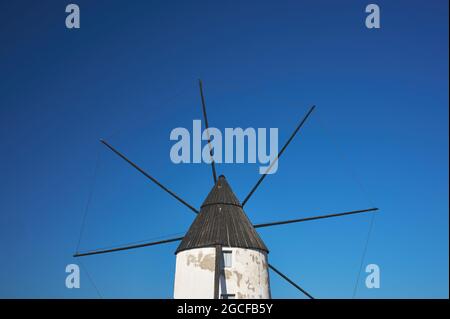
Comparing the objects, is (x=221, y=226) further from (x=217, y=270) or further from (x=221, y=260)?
(x=217, y=270)

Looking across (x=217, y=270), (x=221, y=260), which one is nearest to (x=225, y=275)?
(x=221, y=260)

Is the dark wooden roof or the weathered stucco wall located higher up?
the dark wooden roof

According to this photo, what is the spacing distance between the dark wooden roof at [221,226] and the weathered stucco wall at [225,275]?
0.20m

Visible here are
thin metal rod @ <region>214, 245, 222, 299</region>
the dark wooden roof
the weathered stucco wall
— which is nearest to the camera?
thin metal rod @ <region>214, 245, 222, 299</region>

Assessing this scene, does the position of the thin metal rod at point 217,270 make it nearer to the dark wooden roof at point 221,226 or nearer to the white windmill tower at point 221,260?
the white windmill tower at point 221,260

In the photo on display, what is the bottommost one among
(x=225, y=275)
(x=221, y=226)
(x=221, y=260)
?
(x=225, y=275)

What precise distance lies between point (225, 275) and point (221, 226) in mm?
1530

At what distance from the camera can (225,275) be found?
13.7m

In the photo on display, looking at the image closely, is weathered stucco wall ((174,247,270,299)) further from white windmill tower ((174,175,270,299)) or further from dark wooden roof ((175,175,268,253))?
dark wooden roof ((175,175,268,253))

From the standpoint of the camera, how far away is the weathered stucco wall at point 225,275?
1357cm

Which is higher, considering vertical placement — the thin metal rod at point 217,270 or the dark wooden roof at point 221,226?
the dark wooden roof at point 221,226

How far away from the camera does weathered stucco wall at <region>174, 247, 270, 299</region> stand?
13570 millimetres
